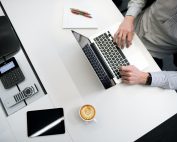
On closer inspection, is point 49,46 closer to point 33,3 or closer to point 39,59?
point 39,59

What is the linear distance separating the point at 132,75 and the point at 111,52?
151 mm

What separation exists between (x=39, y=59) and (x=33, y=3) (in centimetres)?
31

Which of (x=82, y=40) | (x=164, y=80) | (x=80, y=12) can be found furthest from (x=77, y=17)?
(x=164, y=80)

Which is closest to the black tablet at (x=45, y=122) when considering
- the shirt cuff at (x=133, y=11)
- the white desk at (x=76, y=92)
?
the white desk at (x=76, y=92)

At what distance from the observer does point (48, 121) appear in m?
1.14

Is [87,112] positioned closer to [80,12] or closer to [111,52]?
[111,52]

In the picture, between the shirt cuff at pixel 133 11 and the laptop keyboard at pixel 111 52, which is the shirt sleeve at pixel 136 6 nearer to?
the shirt cuff at pixel 133 11

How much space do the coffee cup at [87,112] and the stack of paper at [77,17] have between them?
41cm

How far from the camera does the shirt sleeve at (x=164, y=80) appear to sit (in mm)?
1175

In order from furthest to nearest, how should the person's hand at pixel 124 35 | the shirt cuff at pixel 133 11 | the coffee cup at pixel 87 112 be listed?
the shirt cuff at pixel 133 11, the person's hand at pixel 124 35, the coffee cup at pixel 87 112

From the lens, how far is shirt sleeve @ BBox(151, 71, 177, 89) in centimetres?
117

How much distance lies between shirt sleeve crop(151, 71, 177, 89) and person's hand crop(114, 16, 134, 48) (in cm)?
19

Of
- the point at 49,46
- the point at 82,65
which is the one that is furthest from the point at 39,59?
the point at 82,65

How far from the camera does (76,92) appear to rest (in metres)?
1.18
